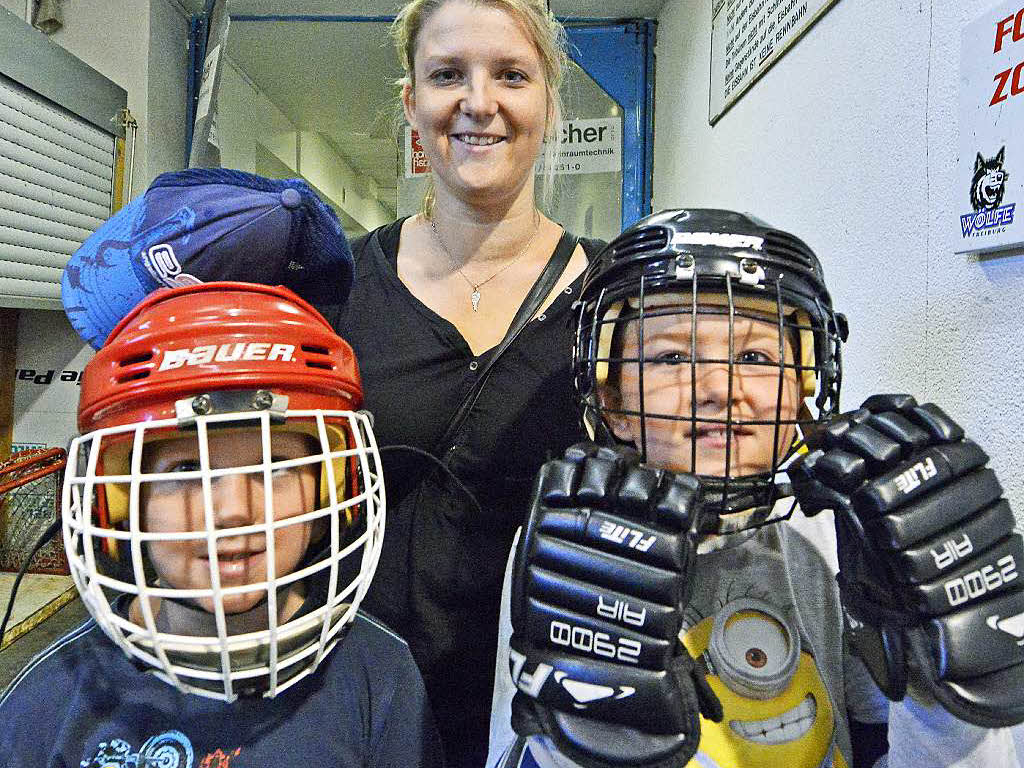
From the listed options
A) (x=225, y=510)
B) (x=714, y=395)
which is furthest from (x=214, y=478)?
(x=714, y=395)

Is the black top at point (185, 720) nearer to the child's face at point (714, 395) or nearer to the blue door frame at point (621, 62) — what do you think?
the child's face at point (714, 395)

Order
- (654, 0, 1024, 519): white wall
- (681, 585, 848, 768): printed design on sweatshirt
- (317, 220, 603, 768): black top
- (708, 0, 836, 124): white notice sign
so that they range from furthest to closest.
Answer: (708, 0, 836, 124): white notice sign < (317, 220, 603, 768): black top < (654, 0, 1024, 519): white wall < (681, 585, 848, 768): printed design on sweatshirt

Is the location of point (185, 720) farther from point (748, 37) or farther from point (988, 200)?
point (748, 37)

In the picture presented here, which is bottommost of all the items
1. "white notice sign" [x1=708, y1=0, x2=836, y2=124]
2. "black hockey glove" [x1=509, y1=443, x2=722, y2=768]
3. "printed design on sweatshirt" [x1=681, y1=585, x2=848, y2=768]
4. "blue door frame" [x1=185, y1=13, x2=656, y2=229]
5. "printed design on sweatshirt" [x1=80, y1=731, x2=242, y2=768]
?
"printed design on sweatshirt" [x1=80, y1=731, x2=242, y2=768]

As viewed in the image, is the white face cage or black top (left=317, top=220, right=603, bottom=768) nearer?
the white face cage

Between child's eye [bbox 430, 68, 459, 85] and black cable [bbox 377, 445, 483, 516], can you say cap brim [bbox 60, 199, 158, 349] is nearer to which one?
black cable [bbox 377, 445, 483, 516]

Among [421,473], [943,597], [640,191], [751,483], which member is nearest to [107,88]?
[640,191]

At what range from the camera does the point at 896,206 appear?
1.17m

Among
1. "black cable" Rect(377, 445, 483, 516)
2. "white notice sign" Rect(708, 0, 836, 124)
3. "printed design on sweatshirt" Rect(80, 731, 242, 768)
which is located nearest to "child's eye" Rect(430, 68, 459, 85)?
"black cable" Rect(377, 445, 483, 516)

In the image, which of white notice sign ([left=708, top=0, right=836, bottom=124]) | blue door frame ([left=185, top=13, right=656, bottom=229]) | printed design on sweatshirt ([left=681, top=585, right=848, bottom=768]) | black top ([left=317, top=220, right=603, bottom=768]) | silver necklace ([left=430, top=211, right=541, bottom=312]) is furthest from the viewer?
blue door frame ([left=185, top=13, right=656, bottom=229])

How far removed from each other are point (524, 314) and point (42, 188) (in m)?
2.18

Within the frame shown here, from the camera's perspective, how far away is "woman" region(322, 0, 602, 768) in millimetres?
1228

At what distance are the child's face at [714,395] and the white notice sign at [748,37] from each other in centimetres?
96

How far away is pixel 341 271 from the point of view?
1.11 meters
